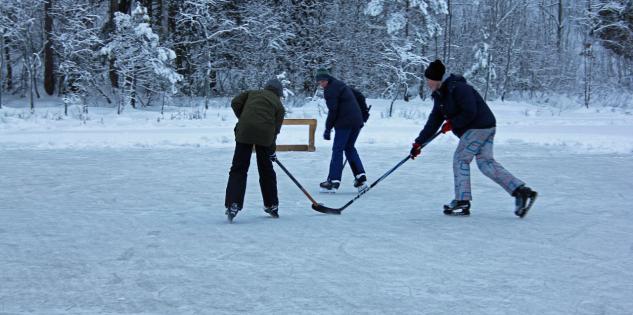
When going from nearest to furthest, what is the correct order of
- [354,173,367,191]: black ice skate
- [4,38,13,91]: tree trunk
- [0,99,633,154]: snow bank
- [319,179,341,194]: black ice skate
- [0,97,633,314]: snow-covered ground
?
1. [0,97,633,314]: snow-covered ground
2. [319,179,341,194]: black ice skate
3. [354,173,367,191]: black ice skate
4. [0,99,633,154]: snow bank
5. [4,38,13,91]: tree trunk

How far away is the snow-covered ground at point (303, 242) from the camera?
438 centimetres

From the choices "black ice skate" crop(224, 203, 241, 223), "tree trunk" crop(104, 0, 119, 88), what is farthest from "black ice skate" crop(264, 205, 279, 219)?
"tree trunk" crop(104, 0, 119, 88)

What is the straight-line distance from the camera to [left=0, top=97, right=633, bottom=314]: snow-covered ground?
4379mm

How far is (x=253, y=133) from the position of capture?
7051 mm


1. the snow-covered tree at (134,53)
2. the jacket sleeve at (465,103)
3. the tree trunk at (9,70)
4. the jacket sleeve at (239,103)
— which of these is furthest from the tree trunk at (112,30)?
the jacket sleeve at (465,103)

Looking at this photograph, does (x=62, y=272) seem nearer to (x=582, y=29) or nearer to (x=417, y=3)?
(x=417, y=3)

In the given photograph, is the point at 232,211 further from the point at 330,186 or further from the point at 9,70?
the point at 9,70

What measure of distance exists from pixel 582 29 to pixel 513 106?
52.7 ft

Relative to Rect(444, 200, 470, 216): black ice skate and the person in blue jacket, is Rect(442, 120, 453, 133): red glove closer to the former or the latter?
Rect(444, 200, 470, 216): black ice skate

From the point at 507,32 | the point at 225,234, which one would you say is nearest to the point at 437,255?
the point at 225,234

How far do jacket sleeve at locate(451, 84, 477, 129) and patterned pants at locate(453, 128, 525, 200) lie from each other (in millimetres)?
167

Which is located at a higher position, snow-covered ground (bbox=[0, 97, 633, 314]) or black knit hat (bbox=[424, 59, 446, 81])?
black knit hat (bbox=[424, 59, 446, 81])

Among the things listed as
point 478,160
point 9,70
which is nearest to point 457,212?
point 478,160

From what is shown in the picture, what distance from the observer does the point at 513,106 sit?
32781mm
